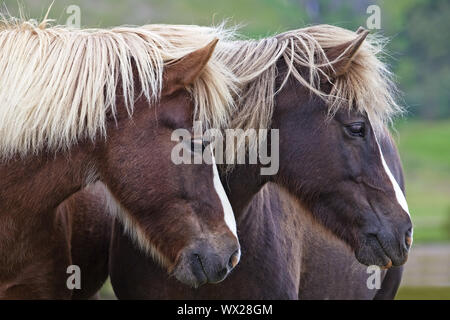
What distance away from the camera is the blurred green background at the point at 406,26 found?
147 ft

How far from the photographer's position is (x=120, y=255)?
6.26m

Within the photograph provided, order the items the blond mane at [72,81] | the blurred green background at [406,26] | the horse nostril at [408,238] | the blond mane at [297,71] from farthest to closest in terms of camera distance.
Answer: the blurred green background at [406,26] → the blond mane at [297,71] → the horse nostril at [408,238] → the blond mane at [72,81]

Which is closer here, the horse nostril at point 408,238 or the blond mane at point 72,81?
the blond mane at point 72,81

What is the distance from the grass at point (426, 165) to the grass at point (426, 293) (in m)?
22.8

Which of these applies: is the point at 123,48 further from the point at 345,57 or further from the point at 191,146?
the point at 345,57

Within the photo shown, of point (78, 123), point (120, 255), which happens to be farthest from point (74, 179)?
point (120, 255)

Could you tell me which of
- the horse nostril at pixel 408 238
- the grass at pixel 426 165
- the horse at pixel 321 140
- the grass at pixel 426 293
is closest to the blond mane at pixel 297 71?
the horse at pixel 321 140

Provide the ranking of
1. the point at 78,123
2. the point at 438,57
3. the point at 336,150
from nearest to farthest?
1. the point at 78,123
2. the point at 336,150
3. the point at 438,57

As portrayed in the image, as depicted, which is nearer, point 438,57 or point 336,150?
point 336,150

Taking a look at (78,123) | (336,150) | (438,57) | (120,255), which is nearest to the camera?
(78,123)

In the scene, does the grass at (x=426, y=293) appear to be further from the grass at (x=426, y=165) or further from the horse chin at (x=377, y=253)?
the grass at (x=426, y=165)

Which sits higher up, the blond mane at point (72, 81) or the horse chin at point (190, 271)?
the blond mane at point (72, 81)
